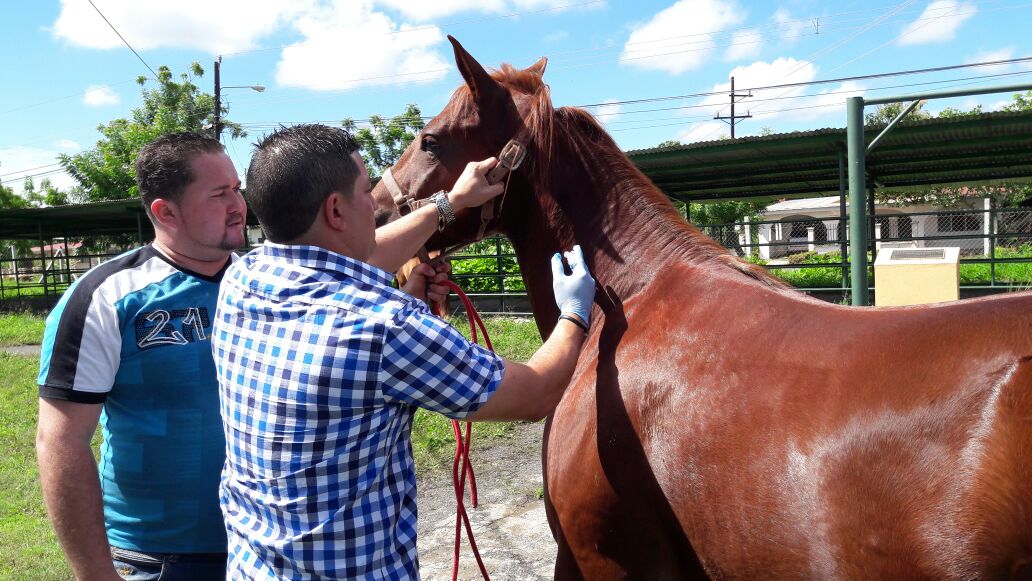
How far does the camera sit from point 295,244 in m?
1.47

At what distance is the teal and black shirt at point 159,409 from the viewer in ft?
6.15

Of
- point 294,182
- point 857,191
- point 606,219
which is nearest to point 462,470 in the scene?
point 606,219

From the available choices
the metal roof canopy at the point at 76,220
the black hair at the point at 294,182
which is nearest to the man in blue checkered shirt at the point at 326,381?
the black hair at the point at 294,182

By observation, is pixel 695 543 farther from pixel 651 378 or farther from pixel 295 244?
pixel 295 244

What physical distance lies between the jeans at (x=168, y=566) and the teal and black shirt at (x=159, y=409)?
0.02 metres

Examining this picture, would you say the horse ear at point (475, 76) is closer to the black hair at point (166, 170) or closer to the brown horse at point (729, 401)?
the brown horse at point (729, 401)

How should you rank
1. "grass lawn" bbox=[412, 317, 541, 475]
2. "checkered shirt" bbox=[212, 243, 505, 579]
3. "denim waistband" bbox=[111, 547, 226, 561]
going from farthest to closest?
"grass lawn" bbox=[412, 317, 541, 475] → "denim waistband" bbox=[111, 547, 226, 561] → "checkered shirt" bbox=[212, 243, 505, 579]

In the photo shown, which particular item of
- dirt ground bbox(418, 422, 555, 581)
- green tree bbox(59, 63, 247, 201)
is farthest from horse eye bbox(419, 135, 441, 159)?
green tree bbox(59, 63, 247, 201)

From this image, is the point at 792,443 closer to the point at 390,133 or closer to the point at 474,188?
the point at 474,188

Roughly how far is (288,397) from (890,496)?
125 cm

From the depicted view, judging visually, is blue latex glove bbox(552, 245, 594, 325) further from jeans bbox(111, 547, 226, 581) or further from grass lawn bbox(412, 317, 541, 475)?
grass lawn bbox(412, 317, 541, 475)

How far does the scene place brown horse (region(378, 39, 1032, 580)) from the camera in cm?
139

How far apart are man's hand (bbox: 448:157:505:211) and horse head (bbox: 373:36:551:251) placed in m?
0.10

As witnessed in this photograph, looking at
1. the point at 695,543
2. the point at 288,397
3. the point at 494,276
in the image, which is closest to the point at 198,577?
the point at 288,397
